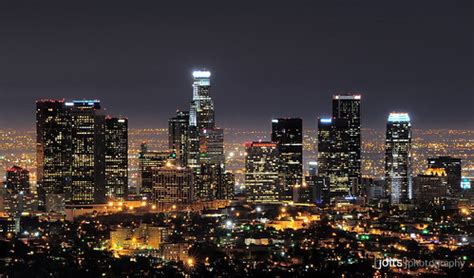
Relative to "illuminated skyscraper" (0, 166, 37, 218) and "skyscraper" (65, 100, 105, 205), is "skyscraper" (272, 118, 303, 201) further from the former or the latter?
"illuminated skyscraper" (0, 166, 37, 218)

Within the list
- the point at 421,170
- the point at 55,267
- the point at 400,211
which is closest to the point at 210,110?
the point at 421,170

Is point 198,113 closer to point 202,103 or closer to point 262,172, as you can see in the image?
point 202,103

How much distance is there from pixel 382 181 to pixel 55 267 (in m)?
36.8

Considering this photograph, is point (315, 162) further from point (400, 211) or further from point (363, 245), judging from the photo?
point (363, 245)

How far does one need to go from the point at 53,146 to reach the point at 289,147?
13329 millimetres

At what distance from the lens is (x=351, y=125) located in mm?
74125

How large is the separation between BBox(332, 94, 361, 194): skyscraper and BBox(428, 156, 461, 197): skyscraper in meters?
4.38

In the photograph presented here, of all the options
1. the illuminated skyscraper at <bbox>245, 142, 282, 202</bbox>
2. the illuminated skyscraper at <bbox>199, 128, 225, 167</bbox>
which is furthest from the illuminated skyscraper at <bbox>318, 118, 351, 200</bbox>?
the illuminated skyscraper at <bbox>199, 128, 225, 167</bbox>

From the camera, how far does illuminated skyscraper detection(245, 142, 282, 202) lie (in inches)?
2756

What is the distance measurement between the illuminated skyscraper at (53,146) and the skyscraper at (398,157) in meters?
15.5

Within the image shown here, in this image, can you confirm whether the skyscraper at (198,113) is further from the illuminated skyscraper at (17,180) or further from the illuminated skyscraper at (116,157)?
the illuminated skyscraper at (17,180)

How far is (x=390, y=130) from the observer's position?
7238 cm

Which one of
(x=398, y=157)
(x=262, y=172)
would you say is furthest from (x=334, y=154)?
(x=262, y=172)

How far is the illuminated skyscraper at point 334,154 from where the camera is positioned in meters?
71.1
